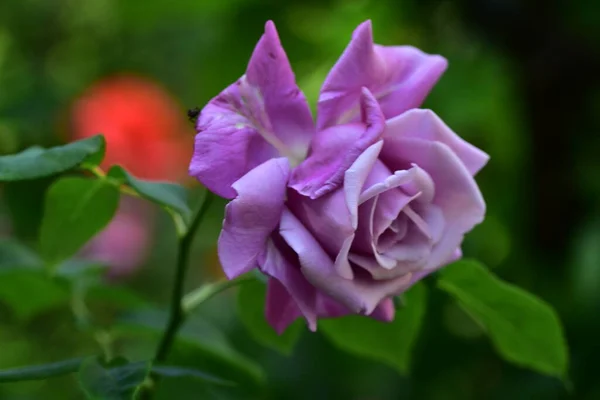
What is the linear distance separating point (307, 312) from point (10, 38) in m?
1.29

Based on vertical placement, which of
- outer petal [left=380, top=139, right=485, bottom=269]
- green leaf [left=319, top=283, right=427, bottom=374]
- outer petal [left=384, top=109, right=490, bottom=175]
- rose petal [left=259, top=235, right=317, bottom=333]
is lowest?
green leaf [left=319, top=283, right=427, bottom=374]

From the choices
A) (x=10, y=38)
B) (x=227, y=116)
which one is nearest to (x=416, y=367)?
(x=227, y=116)

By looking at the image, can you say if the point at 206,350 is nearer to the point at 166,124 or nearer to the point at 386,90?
the point at 386,90

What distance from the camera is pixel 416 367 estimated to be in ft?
3.60

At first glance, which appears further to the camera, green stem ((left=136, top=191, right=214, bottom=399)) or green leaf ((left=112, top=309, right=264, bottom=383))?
green leaf ((left=112, top=309, right=264, bottom=383))

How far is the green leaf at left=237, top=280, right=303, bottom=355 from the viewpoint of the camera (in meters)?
0.63

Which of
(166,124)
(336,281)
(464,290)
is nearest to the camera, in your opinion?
(336,281)

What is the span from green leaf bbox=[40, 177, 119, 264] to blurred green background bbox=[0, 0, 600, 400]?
19.5 inches

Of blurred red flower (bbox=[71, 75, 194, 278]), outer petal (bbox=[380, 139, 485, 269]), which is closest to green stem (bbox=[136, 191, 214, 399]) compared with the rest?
outer petal (bbox=[380, 139, 485, 269])

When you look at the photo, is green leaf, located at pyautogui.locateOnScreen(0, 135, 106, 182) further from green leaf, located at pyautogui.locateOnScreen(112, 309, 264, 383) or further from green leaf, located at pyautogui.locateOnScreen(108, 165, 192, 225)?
green leaf, located at pyautogui.locateOnScreen(112, 309, 264, 383)

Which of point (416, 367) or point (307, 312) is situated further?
point (416, 367)

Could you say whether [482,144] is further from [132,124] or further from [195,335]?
[195,335]

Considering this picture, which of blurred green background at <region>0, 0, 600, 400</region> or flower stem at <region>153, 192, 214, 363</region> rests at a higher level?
flower stem at <region>153, 192, 214, 363</region>

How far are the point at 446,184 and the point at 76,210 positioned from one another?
0.74 ft
